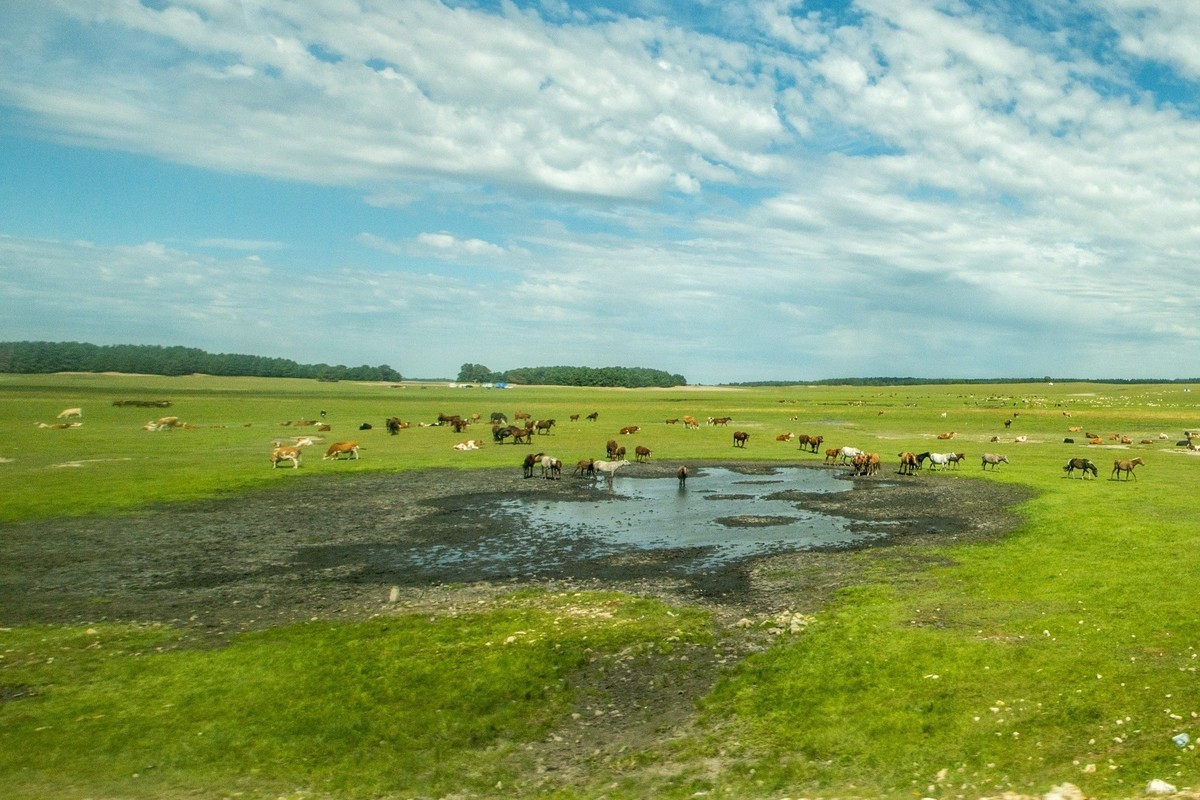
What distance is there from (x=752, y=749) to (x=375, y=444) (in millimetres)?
47987

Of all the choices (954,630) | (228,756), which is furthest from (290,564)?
(954,630)

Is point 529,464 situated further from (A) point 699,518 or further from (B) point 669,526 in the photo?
(B) point 669,526

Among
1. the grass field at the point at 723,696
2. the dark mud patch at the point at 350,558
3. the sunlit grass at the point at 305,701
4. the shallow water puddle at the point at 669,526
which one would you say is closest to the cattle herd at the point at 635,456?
the shallow water puddle at the point at 669,526

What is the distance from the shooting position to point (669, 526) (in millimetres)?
27578

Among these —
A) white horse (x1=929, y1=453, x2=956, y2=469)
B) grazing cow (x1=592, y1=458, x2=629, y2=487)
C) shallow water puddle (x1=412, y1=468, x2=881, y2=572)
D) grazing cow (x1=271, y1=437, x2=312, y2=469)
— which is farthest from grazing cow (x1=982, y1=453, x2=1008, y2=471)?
grazing cow (x1=271, y1=437, x2=312, y2=469)

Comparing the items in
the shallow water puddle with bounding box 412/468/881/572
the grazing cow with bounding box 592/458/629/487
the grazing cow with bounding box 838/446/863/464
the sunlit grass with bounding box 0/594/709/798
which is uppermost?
the grazing cow with bounding box 838/446/863/464

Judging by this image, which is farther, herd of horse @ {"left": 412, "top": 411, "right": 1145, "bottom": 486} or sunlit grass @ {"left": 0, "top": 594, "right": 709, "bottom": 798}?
herd of horse @ {"left": 412, "top": 411, "right": 1145, "bottom": 486}

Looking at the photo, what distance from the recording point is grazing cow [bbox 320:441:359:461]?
4560 cm

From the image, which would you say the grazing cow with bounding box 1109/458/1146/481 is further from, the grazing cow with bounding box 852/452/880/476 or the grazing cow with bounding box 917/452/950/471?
the grazing cow with bounding box 852/452/880/476

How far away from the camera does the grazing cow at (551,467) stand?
4019 cm

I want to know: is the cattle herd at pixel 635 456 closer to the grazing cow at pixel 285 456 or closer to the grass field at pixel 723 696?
the grazing cow at pixel 285 456

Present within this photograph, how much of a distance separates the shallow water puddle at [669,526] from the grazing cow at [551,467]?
110 inches

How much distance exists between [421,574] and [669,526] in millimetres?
10278

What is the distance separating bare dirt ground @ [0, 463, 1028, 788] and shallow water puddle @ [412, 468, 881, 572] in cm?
41
